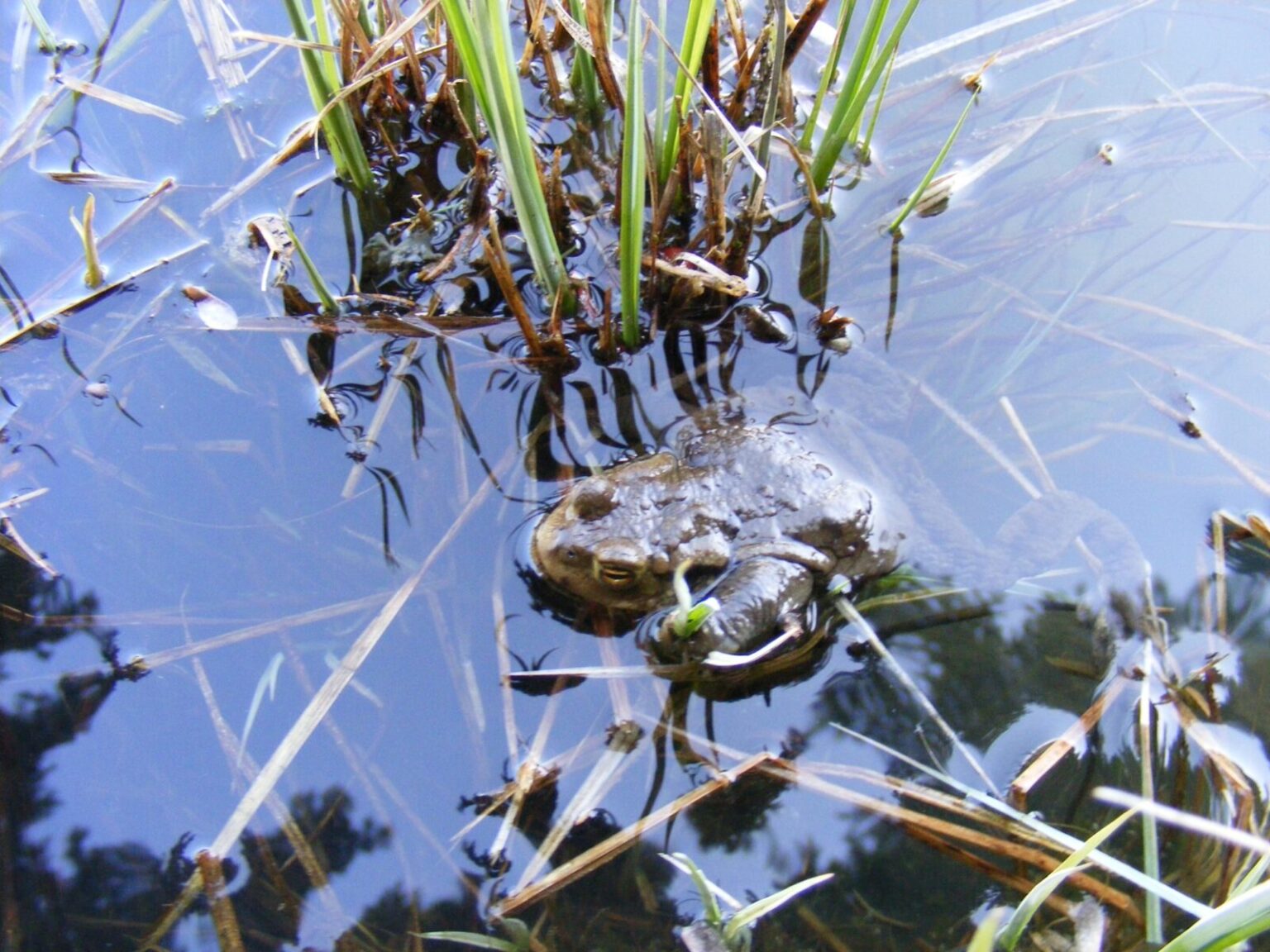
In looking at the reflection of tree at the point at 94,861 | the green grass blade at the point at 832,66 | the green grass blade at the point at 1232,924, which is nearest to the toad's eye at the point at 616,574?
the reflection of tree at the point at 94,861

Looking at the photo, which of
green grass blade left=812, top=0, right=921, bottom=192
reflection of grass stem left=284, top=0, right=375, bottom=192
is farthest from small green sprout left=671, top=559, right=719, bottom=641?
reflection of grass stem left=284, top=0, right=375, bottom=192

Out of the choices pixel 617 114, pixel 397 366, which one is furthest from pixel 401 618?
pixel 617 114

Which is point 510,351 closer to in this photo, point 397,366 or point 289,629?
point 397,366

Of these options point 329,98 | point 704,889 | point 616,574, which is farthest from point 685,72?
point 704,889

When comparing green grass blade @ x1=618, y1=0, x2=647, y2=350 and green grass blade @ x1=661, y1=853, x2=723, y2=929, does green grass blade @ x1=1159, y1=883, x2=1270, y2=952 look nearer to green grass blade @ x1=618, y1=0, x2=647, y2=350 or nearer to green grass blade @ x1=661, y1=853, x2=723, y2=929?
green grass blade @ x1=661, y1=853, x2=723, y2=929

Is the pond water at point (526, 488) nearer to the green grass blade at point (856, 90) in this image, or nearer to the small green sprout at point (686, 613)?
the small green sprout at point (686, 613)

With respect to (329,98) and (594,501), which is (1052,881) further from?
(329,98)
